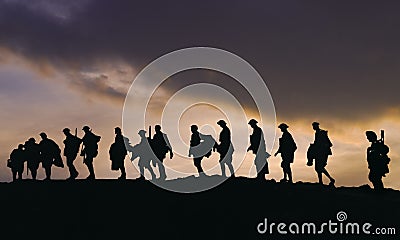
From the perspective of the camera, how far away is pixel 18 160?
129 feet

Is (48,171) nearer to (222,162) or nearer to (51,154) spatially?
(51,154)

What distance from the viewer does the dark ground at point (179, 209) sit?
28.9 metres

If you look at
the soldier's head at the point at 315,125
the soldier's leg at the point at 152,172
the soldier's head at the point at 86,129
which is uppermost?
the soldier's head at the point at 86,129

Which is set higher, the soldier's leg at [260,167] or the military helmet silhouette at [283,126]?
the military helmet silhouette at [283,126]

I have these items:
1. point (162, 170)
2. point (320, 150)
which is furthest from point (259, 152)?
point (162, 170)

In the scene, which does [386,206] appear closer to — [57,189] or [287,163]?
[287,163]

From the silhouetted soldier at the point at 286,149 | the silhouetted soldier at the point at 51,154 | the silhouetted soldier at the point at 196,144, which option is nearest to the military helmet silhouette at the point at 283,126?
the silhouetted soldier at the point at 286,149

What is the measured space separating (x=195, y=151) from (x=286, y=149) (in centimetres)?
382

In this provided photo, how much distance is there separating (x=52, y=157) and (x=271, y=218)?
1224 centimetres

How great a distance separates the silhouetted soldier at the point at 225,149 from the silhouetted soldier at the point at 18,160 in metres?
10.8

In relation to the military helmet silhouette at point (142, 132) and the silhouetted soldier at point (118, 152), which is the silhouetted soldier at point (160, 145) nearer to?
the military helmet silhouette at point (142, 132)

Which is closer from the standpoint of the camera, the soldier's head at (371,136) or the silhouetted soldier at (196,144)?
the soldier's head at (371,136)

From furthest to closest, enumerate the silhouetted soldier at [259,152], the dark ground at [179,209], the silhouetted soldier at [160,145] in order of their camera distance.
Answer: the silhouetted soldier at [160,145] → the silhouetted soldier at [259,152] → the dark ground at [179,209]

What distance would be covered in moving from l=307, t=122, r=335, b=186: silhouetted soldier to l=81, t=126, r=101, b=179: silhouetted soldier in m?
9.34
